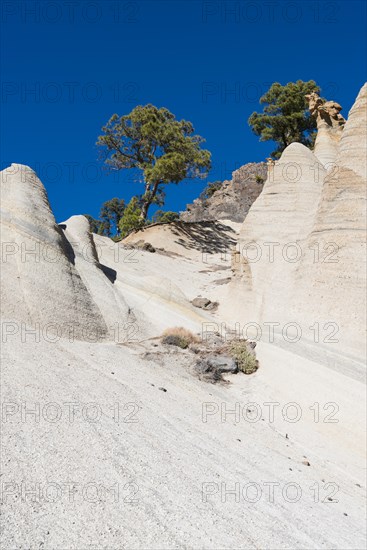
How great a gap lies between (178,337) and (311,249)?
190 inches

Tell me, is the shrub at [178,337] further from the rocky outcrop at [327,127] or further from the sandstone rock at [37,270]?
the rocky outcrop at [327,127]

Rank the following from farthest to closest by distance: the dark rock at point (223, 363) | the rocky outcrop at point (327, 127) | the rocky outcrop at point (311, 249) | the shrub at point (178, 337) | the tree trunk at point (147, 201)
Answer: the tree trunk at point (147, 201)
the rocky outcrop at point (327, 127)
the shrub at point (178, 337)
the rocky outcrop at point (311, 249)
the dark rock at point (223, 363)

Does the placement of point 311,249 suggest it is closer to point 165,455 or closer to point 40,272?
point 40,272

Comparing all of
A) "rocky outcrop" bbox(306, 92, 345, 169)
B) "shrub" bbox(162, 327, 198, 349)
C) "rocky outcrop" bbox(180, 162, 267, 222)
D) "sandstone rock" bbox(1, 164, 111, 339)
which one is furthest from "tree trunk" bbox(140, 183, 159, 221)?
"shrub" bbox(162, 327, 198, 349)

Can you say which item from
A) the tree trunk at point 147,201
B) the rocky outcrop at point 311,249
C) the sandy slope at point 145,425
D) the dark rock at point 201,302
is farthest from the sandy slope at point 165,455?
the tree trunk at point 147,201

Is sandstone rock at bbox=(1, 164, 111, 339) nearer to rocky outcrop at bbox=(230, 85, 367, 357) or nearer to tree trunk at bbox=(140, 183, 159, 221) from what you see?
rocky outcrop at bbox=(230, 85, 367, 357)

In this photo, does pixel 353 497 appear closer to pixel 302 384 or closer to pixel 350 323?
pixel 302 384

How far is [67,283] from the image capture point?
11953 millimetres

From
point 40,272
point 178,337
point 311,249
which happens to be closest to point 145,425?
point 178,337

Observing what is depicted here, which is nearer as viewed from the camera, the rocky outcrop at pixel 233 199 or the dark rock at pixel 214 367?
the dark rock at pixel 214 367

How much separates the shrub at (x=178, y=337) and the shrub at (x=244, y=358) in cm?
113

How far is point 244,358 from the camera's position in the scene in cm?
1152

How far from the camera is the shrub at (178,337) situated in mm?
11695

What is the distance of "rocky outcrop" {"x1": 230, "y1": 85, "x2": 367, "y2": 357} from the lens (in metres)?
11.6
